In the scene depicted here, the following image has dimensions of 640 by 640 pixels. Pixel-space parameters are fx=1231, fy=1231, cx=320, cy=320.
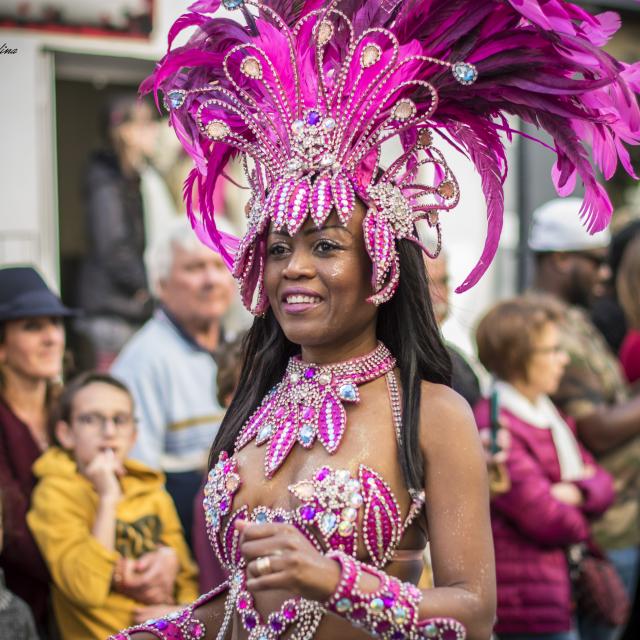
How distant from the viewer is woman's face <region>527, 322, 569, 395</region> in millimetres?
5363

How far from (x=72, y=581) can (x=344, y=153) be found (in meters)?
2.21

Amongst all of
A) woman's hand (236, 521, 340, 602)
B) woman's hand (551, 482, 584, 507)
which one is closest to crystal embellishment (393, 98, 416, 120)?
woman's hand (236, 521, 340, 602)

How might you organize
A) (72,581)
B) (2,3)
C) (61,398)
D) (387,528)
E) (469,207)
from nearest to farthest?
(387,528) → (72,581) → (61,398) → (2,3) → (469,207)

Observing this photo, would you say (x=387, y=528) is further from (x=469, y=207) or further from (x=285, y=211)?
(x=469, y=207)

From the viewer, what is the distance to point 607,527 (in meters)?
6.04

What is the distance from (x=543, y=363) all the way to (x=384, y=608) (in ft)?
10.3

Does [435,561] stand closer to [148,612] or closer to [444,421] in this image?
[444,421]

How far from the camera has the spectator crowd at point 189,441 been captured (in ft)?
14.3

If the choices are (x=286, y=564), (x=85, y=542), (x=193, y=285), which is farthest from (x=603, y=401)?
(x=286, y=564)

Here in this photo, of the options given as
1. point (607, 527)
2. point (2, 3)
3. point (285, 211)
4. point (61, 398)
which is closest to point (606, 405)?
point (607, 527)

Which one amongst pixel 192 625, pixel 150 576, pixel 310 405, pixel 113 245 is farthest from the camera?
pixel 113 245

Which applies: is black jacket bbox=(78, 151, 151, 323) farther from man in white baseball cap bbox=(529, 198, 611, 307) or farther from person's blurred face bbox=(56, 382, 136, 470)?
man in white baseball cap bbox=(529, 198, 611, 307)

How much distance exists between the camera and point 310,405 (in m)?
2.75

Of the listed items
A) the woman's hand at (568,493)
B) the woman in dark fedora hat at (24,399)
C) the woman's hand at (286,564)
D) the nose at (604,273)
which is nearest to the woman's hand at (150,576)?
the woman in dark fedora hat at (24,399)
